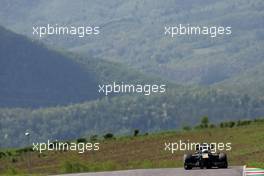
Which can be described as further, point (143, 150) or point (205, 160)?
point (143, 150)

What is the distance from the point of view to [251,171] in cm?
5600

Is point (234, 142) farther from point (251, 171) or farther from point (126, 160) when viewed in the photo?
point (251, 171)

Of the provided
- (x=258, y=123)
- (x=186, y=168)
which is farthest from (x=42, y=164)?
(x=186, y=168)

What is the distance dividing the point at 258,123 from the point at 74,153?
21.8 meters

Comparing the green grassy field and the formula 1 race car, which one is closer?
the formula 1 race car

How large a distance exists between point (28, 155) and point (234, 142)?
22.7 m

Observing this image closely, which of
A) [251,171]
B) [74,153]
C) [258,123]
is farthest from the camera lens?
[258,123]

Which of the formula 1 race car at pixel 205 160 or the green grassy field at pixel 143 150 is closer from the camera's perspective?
the formula 1 race car at pixel 205 160

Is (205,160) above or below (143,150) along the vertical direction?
below

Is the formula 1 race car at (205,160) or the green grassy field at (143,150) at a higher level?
the green grassy field at (143,150)

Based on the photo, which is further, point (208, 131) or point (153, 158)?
point (208, 131)

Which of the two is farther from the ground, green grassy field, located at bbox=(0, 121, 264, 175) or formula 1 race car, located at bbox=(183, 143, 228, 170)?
green grassy field, located at bbox=(0, 121, 264, 175)

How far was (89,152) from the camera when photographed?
117812mm

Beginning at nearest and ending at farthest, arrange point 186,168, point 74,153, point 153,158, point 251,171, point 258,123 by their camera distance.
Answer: point 251,171, point 186,168, point 153,158, point 74,153, point 258,123
